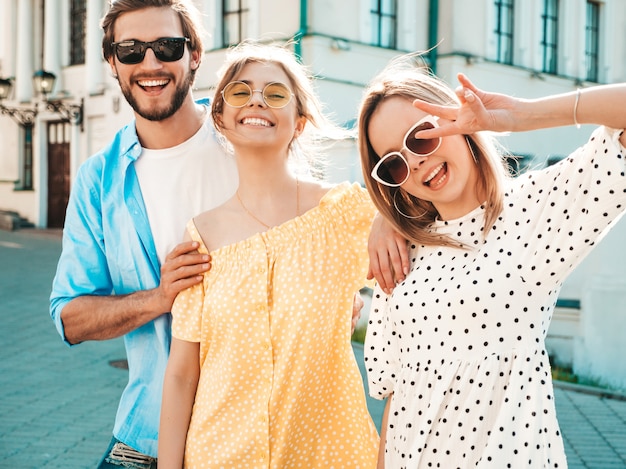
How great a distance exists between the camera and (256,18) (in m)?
15.3

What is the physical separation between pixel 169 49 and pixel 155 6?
0.18m

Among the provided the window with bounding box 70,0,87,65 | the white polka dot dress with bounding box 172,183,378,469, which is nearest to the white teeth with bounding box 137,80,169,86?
the white polka dot dress with bounding box 172,183,378,469

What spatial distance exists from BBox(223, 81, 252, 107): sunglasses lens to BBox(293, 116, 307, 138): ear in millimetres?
219

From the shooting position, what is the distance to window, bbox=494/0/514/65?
17.7 metres

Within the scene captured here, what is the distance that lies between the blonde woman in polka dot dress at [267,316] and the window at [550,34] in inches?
684

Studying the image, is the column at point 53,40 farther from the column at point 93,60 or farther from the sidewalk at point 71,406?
the sidewalk at point 71,406

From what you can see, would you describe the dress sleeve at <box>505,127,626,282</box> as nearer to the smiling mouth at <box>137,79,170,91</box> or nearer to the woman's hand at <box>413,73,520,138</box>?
the woman's hand at <box>413,73,520,138</box>

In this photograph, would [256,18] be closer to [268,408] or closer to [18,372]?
[18,372]

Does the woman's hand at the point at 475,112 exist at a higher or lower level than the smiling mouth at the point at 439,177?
higher

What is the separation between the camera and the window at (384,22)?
15.9 metres

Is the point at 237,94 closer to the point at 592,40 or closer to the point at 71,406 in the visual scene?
the point at 71,406

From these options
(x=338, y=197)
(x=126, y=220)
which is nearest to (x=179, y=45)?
(x=126, y=220)

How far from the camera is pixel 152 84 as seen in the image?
2.89 metres

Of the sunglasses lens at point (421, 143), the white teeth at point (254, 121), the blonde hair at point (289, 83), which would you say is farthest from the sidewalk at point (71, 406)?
the sunglasses lens at point (421, 143)
